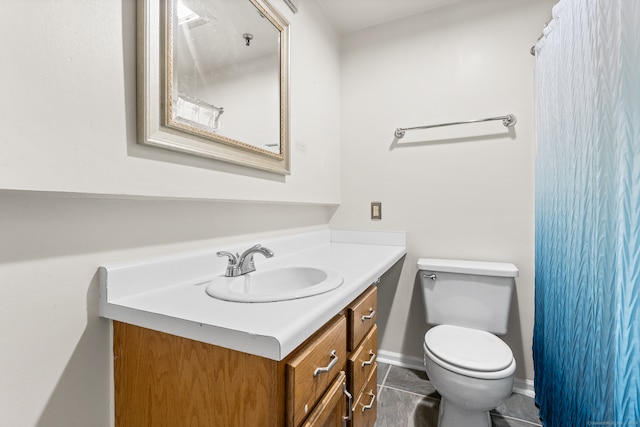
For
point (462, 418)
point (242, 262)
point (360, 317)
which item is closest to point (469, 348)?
point (462, 418)

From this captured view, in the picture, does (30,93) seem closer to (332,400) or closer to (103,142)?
(103,142)

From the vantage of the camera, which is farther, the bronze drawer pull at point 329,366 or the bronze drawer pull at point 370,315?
the bronze drawer pull at point 370,315

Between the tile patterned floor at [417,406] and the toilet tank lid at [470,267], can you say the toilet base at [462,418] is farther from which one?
the toilet tank lid at [470,267]

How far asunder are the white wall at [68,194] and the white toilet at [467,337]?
119 centimetres

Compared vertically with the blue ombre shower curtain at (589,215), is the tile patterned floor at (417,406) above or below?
below

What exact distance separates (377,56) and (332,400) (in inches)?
77.9

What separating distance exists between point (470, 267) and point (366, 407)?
88 centimetres

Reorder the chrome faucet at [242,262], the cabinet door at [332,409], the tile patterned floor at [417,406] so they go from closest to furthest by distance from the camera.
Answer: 1. the cabinet door at [332,409]
2. the chrome faucet at [242,262]
3. the tile patterned floor at [417,406]

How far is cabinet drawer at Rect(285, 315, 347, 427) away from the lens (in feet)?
2.03

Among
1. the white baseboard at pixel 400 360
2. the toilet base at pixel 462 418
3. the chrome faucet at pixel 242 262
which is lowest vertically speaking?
the white baseboard at pixel 400 360

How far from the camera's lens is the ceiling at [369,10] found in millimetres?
1754

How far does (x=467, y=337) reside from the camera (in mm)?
1402

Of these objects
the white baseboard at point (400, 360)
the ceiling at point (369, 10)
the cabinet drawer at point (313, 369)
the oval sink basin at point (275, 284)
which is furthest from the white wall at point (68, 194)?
the white baseboard at point (400, 360)

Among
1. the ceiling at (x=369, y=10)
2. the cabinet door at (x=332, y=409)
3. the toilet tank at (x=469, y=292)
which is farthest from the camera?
the ceiling at (x=369, y=10)
